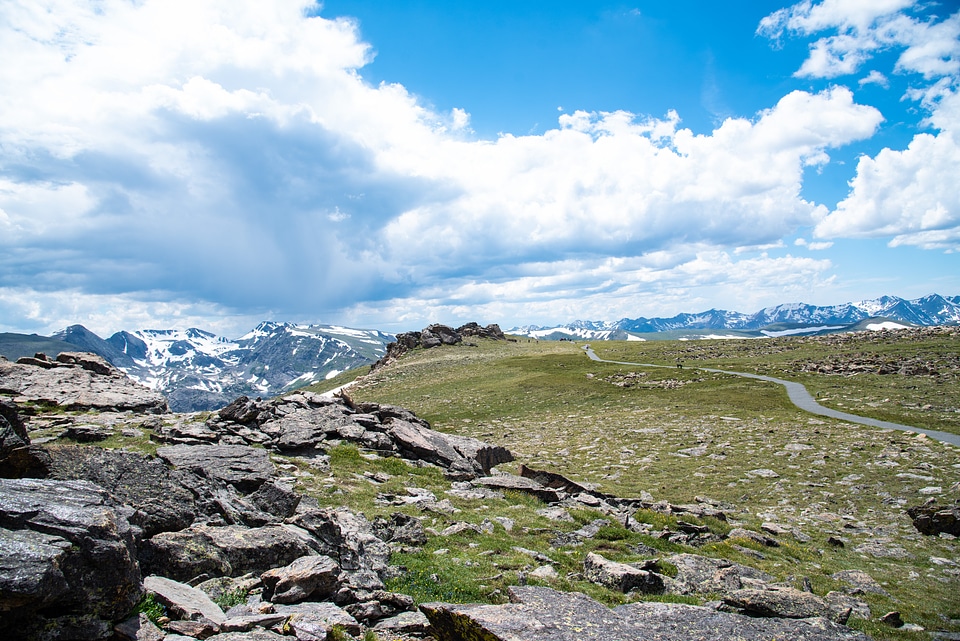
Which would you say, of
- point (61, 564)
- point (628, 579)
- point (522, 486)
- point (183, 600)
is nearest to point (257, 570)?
point (183, 600)

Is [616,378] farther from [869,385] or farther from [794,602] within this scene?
[794,602]

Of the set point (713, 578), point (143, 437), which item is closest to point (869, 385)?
point (713, 578)

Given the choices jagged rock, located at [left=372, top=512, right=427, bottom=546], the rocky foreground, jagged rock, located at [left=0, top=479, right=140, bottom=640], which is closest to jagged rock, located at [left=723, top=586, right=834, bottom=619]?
the rocky foreground

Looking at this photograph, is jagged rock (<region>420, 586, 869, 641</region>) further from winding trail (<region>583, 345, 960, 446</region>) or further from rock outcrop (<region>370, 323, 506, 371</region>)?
rock outcrop (<region>370, 323, 506, 371</region>)

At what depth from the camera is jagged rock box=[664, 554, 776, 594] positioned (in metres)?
12.6

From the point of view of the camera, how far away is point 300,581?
33.9ft

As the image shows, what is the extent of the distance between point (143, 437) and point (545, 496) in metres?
19.9

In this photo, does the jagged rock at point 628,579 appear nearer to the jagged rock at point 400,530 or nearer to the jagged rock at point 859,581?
the jagged rock at point 400,530

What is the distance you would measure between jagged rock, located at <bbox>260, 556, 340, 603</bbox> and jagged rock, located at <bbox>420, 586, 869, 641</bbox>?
2.28 meters

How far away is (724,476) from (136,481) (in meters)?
29.3

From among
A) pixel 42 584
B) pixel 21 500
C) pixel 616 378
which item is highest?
pixel 21 500

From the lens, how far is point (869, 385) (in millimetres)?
58531

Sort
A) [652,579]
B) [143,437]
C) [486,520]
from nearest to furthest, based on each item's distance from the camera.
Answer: [652,579]
[486,520]
[143,437]

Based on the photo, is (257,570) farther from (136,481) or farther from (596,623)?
(596,623)
